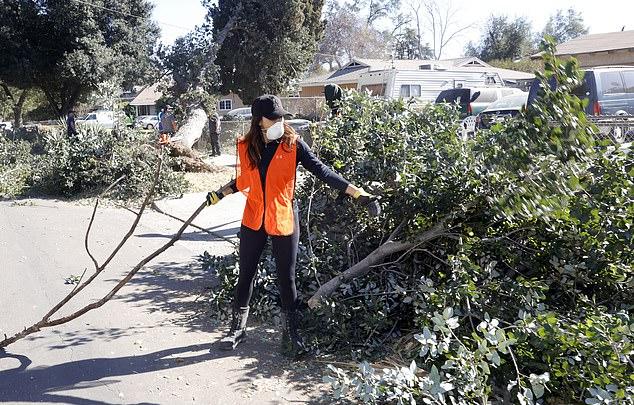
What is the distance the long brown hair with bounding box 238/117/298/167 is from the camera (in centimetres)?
432

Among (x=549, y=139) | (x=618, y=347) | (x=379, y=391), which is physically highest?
(x=549, y=139)

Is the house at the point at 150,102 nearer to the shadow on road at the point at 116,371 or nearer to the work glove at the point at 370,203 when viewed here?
the shadow on road at the point at 116,371

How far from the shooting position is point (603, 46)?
28156 millimetres

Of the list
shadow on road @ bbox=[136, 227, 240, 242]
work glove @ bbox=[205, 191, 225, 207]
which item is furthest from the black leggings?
shadow on road @ bbox=[136, 227, 240, 242]

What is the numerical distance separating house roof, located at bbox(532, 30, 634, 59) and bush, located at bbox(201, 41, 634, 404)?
2487 cm

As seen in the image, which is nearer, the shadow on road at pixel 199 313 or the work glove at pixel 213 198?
the shadow on road at pixel 199 313

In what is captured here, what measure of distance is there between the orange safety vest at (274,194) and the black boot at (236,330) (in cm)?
68

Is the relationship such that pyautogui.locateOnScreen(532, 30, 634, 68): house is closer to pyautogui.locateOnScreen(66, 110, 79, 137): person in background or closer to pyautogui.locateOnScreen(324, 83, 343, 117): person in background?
pyautogui.locateOnScreen(66, 110, 79, 137): person in background

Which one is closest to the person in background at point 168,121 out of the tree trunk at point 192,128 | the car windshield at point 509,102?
the tree trunk at point 192,128

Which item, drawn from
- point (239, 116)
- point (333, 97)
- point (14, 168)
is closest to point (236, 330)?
point (333, 97)

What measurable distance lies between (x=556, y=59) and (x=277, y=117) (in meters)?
1.86

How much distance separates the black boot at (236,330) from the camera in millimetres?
4441

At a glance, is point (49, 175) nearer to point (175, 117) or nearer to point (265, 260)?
point (175, 117)

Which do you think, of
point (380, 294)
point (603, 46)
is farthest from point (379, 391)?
point (603, 46)
